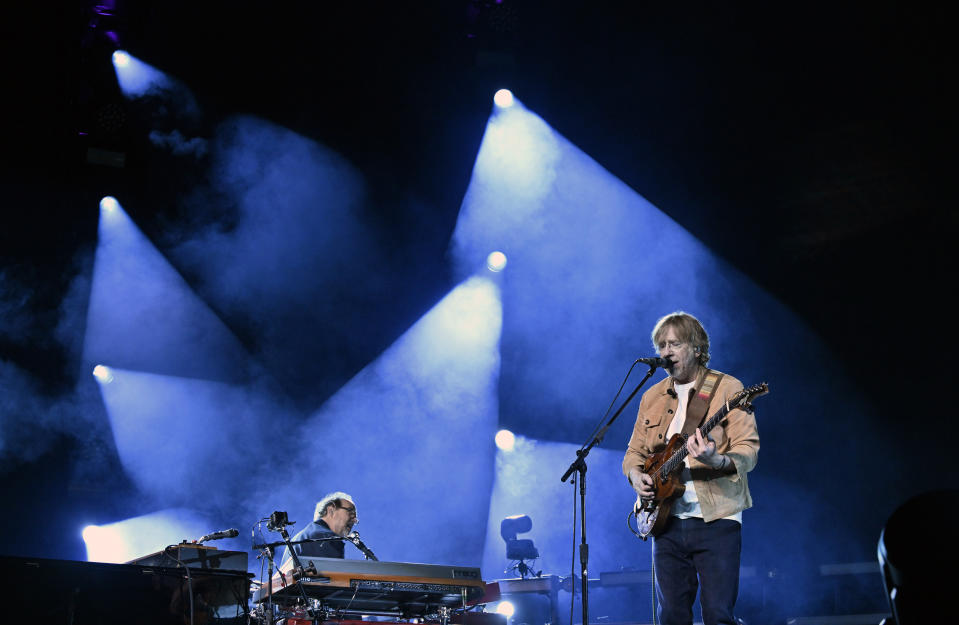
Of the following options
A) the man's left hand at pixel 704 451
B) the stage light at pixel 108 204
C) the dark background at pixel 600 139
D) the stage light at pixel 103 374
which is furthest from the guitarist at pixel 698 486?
the stage light at pixel 108 204

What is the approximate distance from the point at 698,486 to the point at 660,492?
0.19 m

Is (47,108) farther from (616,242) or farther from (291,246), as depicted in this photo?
(616,242)

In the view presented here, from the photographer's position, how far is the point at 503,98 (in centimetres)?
902

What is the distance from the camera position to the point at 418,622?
436 cm

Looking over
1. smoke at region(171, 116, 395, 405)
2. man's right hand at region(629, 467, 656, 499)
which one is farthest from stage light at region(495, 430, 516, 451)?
man's right hand at region(629, 467, 656, 499)

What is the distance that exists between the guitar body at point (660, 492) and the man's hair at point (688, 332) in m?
0.46

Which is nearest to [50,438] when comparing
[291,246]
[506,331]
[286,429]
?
[286,429]

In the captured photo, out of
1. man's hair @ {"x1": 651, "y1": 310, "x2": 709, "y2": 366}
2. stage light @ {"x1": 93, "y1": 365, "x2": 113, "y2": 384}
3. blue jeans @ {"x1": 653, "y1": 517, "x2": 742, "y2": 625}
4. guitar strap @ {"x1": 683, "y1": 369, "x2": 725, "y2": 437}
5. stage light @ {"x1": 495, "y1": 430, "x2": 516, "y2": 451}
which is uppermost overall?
stage light @ {"x1": 93, "y1": 365, "x2": 113, "y2": 384}

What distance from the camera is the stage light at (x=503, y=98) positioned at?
8984mm

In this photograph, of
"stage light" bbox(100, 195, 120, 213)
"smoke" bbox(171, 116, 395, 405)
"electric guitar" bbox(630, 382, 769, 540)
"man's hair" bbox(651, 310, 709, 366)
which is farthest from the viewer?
"smoke" bbox(171, 116, 395, 405)

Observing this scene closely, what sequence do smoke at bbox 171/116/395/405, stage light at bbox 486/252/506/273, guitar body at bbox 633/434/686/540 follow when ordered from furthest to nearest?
stage light at bbox 486/252/506/273, smoke at bbox 171/116/395/405, guitar body at bbox 633/434/686/540

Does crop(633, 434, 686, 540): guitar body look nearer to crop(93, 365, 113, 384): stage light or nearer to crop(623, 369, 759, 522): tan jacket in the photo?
crop(623, 369, 759, 522): tan jacket

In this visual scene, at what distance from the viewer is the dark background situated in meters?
7.27

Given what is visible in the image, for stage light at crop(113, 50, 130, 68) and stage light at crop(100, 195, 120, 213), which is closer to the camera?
stage light at crop(113, 50, 130, 68)
